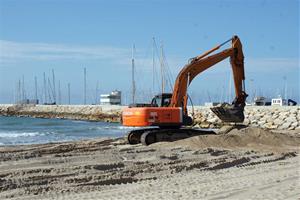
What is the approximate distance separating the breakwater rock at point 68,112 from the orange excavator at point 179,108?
4215cm

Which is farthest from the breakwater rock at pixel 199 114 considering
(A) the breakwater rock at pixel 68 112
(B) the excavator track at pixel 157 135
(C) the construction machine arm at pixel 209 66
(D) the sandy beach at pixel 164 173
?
(D) the sandy beach at pixel 164 173

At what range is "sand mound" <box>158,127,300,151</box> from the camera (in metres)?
18.2

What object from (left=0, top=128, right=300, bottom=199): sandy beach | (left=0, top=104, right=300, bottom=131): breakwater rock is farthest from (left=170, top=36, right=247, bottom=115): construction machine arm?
(left=0, top=104, right=300, bottom=131): breakwater rock

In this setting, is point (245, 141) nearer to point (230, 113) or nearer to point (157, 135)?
point (230, 113)

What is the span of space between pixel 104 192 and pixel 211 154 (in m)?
6.88

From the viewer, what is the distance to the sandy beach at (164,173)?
32.0 feet

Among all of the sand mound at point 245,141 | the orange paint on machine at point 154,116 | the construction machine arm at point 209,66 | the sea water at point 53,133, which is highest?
the construction machine arm at point 209,66

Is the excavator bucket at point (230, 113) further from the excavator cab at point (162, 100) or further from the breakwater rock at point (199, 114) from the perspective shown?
the breakwater rock at point (199, 114)

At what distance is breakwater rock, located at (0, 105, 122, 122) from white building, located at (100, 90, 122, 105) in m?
14.7

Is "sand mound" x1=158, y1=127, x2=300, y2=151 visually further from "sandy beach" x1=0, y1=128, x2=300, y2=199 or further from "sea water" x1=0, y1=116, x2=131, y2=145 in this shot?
"sea water" x1=0, y1=116, x2=131, y2=145

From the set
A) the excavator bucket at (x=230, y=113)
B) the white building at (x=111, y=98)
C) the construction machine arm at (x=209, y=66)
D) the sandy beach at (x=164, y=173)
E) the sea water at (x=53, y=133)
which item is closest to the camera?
the sandy beach at (x=164, y=173)

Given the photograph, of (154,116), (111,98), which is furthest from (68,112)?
(154,116)

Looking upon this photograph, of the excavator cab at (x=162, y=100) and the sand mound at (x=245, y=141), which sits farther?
the excavator cab at (x=162, y=100)

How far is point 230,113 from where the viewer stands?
20328mm
